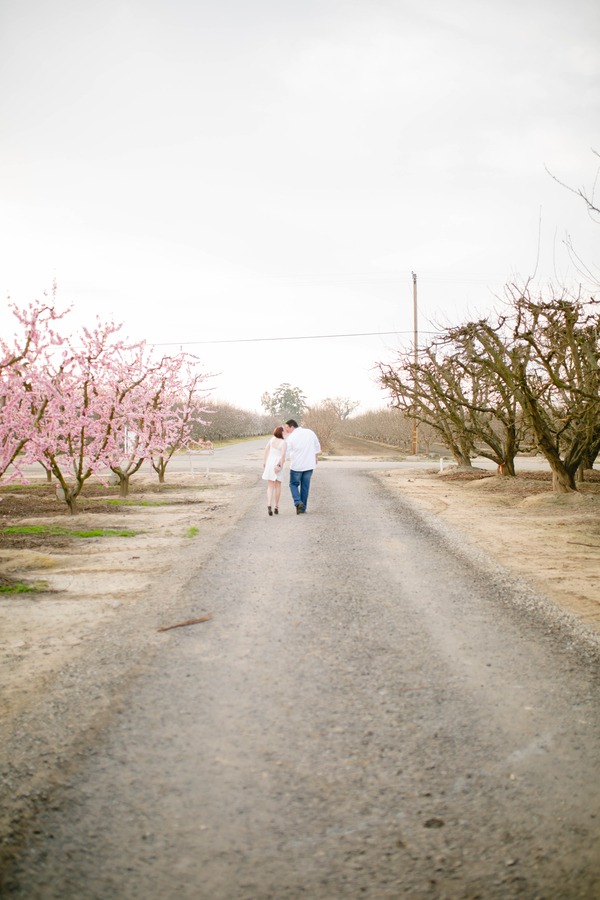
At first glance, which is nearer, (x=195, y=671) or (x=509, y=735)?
(x=509, y=735)

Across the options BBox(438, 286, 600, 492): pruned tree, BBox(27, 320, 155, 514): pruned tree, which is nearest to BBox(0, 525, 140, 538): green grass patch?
BBox(27, 320, 155, 514): pruned tree

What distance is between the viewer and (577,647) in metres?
4.57

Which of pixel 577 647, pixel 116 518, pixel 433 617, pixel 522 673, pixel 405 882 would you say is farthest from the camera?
pixel 116 518

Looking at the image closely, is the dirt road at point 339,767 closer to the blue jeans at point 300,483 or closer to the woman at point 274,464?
the woman at point 274,464

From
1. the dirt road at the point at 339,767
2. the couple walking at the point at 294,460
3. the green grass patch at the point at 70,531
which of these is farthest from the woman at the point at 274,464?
the dirt road at the point at 339,767

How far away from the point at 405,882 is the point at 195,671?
2126 mm

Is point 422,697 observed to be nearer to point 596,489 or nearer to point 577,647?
point 577,647

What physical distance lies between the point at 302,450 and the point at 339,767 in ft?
26.8

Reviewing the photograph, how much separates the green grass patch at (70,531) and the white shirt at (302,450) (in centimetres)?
310

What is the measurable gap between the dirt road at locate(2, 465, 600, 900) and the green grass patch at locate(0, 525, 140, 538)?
4578mm

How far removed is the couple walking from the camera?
1091 cm

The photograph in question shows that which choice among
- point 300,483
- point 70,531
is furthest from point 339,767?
point 300,483

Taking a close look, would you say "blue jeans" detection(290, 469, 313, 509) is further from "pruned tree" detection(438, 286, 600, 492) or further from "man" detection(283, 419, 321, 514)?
"pruned tree" detection(438, 286, 600, 492)

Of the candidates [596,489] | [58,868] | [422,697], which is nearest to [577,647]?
[422,697]
